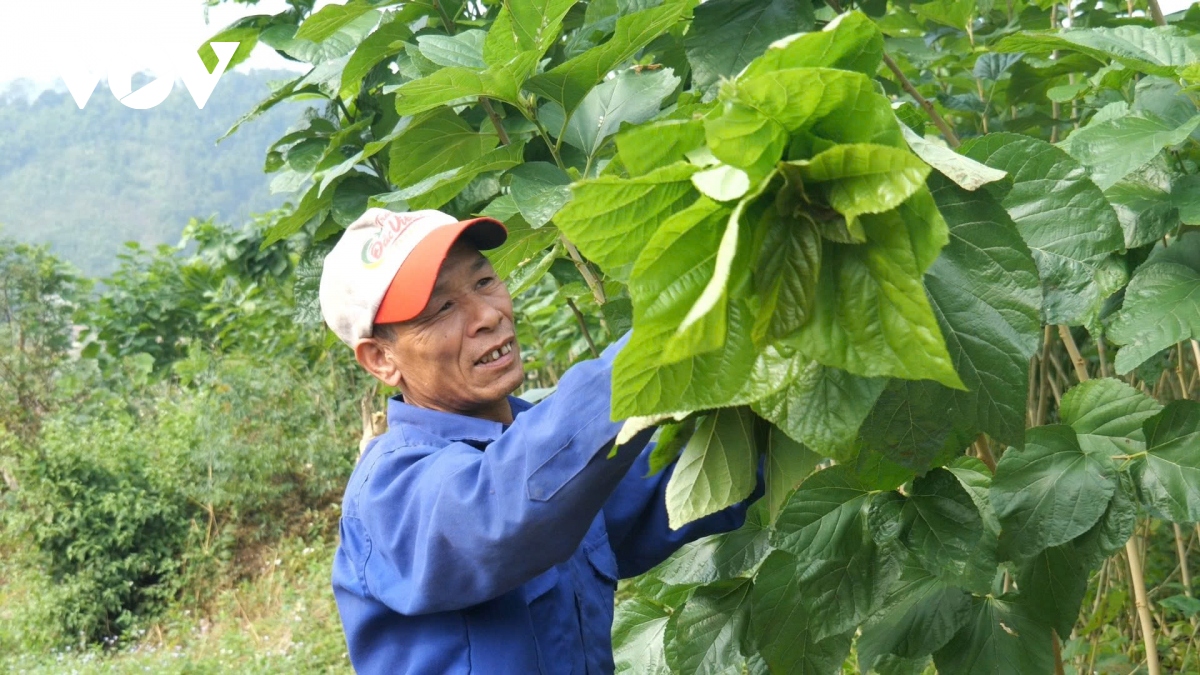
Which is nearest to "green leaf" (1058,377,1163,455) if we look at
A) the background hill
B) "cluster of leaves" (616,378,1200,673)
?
"cluster of leaves" (616,378,1200,673)

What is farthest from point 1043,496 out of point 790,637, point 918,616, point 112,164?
point 112,164

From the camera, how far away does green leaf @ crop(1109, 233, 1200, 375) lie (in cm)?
122

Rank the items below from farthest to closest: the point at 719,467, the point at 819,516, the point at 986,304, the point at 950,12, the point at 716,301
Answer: the point at 950,12, the point at 819,516, the point at 719,467, the point at 986,304, the point at 716,301

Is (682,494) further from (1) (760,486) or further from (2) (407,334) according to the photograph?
(2) (407,334)

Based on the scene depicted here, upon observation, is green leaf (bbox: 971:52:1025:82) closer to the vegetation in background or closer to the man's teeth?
the vegetation in background

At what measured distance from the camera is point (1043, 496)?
1.19m

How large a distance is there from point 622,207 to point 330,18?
1.09 metres

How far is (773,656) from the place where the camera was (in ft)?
4.24

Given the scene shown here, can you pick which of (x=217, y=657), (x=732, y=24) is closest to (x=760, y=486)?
(x=732, y=24)

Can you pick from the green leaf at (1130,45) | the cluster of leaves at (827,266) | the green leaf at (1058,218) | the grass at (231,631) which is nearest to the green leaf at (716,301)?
the cluster of leaves at (827,266)

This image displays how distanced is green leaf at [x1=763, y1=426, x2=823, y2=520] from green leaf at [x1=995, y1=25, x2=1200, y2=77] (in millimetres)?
573

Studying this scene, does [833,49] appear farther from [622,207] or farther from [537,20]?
[537,20]

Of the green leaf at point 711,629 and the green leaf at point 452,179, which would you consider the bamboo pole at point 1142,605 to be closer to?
the green leaf at point 711,629

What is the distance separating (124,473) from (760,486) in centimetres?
666
